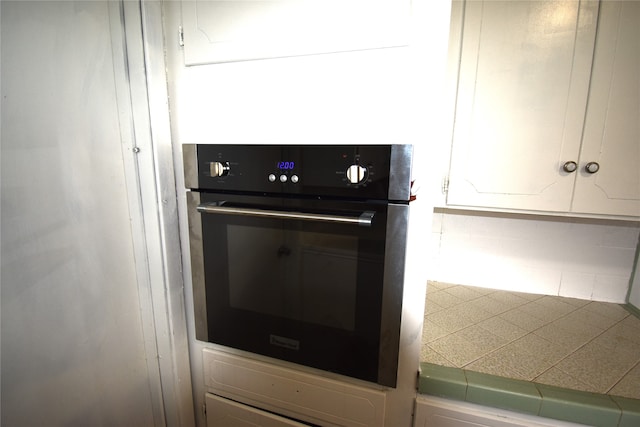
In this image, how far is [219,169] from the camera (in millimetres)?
773

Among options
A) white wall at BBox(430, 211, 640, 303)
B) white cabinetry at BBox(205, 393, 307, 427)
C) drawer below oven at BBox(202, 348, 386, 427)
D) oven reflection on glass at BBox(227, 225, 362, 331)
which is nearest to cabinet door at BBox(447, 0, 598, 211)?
white wall at BBox(430, 211, 640, 303)

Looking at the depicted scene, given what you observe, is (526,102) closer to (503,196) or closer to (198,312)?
(503,196)

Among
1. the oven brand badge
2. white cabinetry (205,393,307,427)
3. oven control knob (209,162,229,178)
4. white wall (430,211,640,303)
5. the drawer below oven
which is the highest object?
oven control knob (209,162,229,178)

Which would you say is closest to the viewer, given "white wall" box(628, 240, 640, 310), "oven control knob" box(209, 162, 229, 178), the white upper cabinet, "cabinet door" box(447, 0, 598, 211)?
the white upper cabinet

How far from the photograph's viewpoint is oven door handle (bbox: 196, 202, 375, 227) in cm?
65

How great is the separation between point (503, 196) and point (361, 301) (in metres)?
0.68

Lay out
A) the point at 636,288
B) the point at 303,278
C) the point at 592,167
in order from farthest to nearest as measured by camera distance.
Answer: the point at 636,288 → the point at 592,167 → the point at 303,278

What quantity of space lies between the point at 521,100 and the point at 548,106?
81mm

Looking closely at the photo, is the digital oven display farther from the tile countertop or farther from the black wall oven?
the tile countertop

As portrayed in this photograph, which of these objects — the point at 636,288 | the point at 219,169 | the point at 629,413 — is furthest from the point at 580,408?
the point at 219,169

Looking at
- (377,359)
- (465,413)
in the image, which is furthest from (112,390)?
(465,413)

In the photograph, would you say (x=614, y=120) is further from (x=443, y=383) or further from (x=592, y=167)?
(x=443, y=383)

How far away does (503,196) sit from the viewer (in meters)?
1.00

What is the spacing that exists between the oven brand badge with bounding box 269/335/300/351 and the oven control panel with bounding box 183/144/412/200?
0.43 meters
